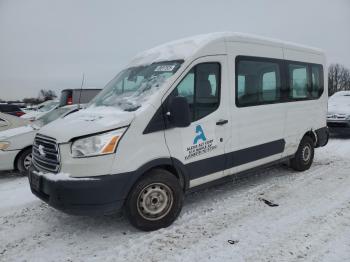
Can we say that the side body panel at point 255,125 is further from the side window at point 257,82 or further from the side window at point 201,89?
the side window at point 201,89

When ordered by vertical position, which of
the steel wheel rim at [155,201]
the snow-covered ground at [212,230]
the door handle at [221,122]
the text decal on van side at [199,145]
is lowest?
the snow-covered ground at [212,230]

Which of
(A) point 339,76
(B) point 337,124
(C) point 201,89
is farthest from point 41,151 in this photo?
(A) point 339,76

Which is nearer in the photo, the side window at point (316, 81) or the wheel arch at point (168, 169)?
the wheel arch at point (168, 169)

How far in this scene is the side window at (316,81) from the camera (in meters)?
6.47

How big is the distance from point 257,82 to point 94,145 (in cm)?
294

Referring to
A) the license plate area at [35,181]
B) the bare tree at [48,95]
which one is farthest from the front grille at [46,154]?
the bare tree at [48,95]

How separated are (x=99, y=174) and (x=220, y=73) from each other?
2.20 metres

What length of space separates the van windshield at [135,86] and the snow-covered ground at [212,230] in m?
1.59

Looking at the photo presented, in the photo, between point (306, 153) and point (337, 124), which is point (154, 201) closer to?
point (306, 153)

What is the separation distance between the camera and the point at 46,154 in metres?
3.67

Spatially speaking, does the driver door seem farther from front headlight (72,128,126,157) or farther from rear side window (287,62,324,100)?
rear side window (287,62,324,100)

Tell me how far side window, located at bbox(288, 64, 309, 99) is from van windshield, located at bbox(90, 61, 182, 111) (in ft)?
9.21

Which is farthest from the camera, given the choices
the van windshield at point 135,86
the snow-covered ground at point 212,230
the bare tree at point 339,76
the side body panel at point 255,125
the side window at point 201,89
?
the bare tree at point 339,76

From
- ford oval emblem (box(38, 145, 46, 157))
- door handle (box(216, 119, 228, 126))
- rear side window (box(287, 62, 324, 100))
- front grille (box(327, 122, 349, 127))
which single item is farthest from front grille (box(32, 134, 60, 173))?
front grille (box(327, 122, 349, 127))
